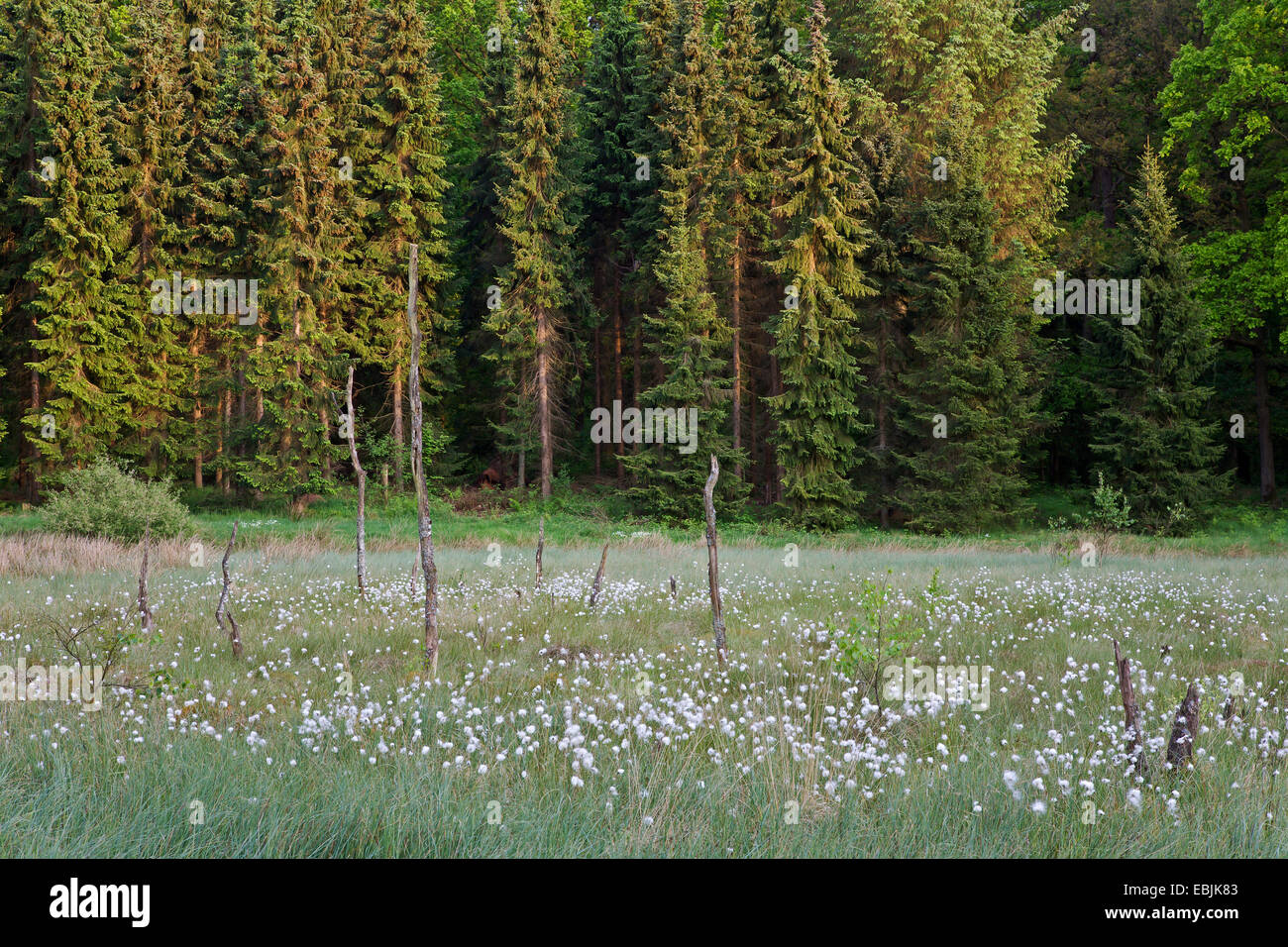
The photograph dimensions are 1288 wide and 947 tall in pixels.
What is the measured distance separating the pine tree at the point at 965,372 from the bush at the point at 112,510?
954 inches

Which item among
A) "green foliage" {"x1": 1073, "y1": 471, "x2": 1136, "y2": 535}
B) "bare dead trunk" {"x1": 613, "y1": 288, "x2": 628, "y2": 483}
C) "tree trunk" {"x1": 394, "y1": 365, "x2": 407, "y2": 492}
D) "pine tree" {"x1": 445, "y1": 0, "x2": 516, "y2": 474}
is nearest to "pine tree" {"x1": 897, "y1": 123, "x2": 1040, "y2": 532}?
"green foliage" {"x1": 1073, "y1": 471, "x2": 1136, "y2": 535}

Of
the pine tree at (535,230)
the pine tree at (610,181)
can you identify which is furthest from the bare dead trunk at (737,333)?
the pine tree at (535,230)

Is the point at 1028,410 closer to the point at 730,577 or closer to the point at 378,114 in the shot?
the point at 730,577

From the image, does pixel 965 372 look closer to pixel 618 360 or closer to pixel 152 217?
pixel 618 360

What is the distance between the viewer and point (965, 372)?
2919 centimetres

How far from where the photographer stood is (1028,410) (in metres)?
30.4

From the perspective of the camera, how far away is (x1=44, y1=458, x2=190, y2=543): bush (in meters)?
21.1

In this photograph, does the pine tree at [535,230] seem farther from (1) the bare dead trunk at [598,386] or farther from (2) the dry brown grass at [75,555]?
(2) the dry brown grass at [75,555]

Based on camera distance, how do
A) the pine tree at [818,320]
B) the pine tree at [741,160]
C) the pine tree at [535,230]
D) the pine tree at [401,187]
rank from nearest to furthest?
1. the pine tree at [818,320]
2. the pine tree at [741,160]
3. the pine tree at [535,230]
4. the pine tree at [401,187]

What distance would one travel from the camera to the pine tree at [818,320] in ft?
95.1

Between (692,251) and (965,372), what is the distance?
37.5 feet

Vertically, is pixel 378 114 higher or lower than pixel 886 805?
higher
